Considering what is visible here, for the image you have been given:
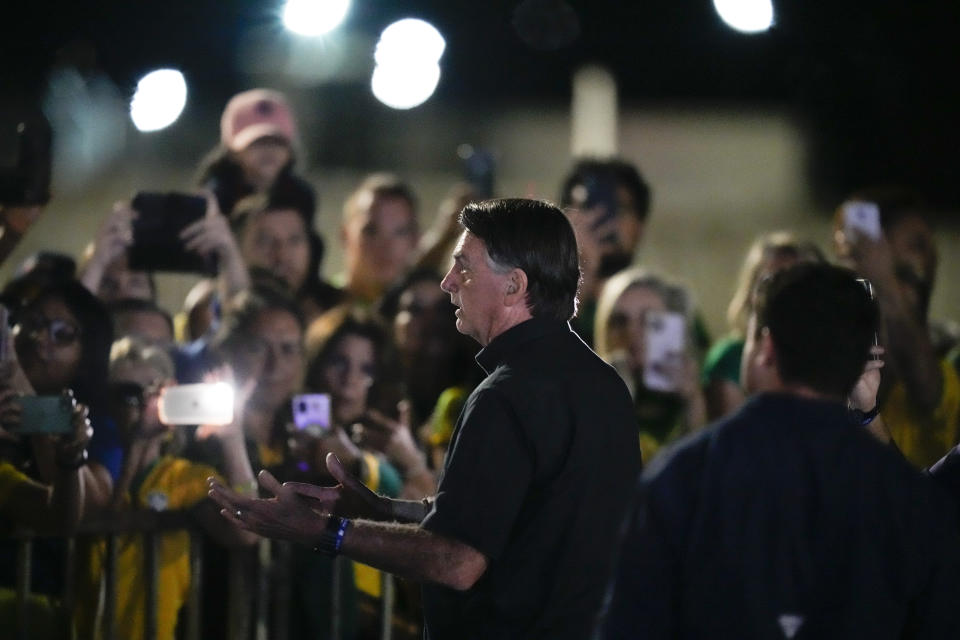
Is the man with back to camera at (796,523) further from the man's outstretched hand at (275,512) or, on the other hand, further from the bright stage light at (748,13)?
the bright stage light at (748,13)

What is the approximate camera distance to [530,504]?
9.60 ft

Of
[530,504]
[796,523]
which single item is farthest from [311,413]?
[796,523]

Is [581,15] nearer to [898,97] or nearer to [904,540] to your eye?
[898,97]

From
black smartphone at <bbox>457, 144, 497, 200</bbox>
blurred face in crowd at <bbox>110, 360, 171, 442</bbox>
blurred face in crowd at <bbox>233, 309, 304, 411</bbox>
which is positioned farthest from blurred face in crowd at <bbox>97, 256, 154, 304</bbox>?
black smartphone at <bbox>457, 144, 497, 200</bbox>

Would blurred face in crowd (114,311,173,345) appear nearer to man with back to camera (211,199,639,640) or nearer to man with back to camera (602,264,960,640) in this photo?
man with back to camera (211,199,639,640)

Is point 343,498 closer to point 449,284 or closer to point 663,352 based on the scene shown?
point 449,284

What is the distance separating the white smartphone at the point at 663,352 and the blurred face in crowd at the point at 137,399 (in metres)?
2.06

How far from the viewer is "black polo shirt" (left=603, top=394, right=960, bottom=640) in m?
2.57

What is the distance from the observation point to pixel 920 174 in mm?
8781

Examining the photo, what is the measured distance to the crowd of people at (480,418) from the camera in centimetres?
262

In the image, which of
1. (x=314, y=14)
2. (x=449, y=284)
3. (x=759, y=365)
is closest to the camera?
(x=759, y=365)

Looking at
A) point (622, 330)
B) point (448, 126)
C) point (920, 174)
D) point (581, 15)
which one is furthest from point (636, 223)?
point (448, 126)

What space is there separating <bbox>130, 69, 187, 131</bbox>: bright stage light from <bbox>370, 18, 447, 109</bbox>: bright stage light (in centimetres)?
138

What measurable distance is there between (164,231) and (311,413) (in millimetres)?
952
